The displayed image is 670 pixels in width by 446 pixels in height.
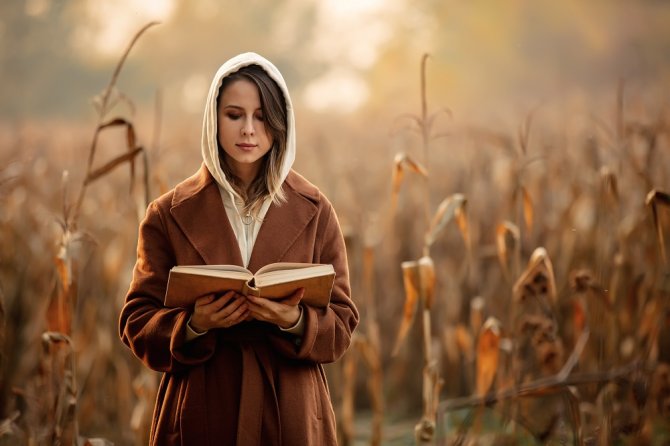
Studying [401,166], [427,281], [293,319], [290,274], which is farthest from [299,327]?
[401,166]

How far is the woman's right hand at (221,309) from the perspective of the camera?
131cm

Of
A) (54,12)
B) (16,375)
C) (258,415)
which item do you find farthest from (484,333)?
(54,12)

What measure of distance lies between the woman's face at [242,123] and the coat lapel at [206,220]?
0.29 feet

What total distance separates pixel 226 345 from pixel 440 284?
2202mm

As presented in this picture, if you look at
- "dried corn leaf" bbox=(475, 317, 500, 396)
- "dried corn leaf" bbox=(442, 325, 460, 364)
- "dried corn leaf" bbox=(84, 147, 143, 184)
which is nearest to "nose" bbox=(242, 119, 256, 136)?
"dried corn leaf" bbox=(84, 147, 143, 184)

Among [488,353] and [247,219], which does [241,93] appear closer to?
[247,219]

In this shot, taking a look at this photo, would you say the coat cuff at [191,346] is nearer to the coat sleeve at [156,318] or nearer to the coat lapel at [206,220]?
the coat sleeve at [156,318]

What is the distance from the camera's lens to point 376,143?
5.12m

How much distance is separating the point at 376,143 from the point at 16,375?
2.76m

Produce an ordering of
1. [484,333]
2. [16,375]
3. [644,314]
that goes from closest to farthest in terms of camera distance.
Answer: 1. [484,333]
2. [644,314]
3. [16,375]

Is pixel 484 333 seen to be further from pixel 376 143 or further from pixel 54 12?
pixel 54 12

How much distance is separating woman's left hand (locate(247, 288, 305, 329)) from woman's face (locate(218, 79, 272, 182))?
0.28 metres

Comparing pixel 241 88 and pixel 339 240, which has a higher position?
pixel 241 88

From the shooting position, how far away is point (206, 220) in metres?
1.46
